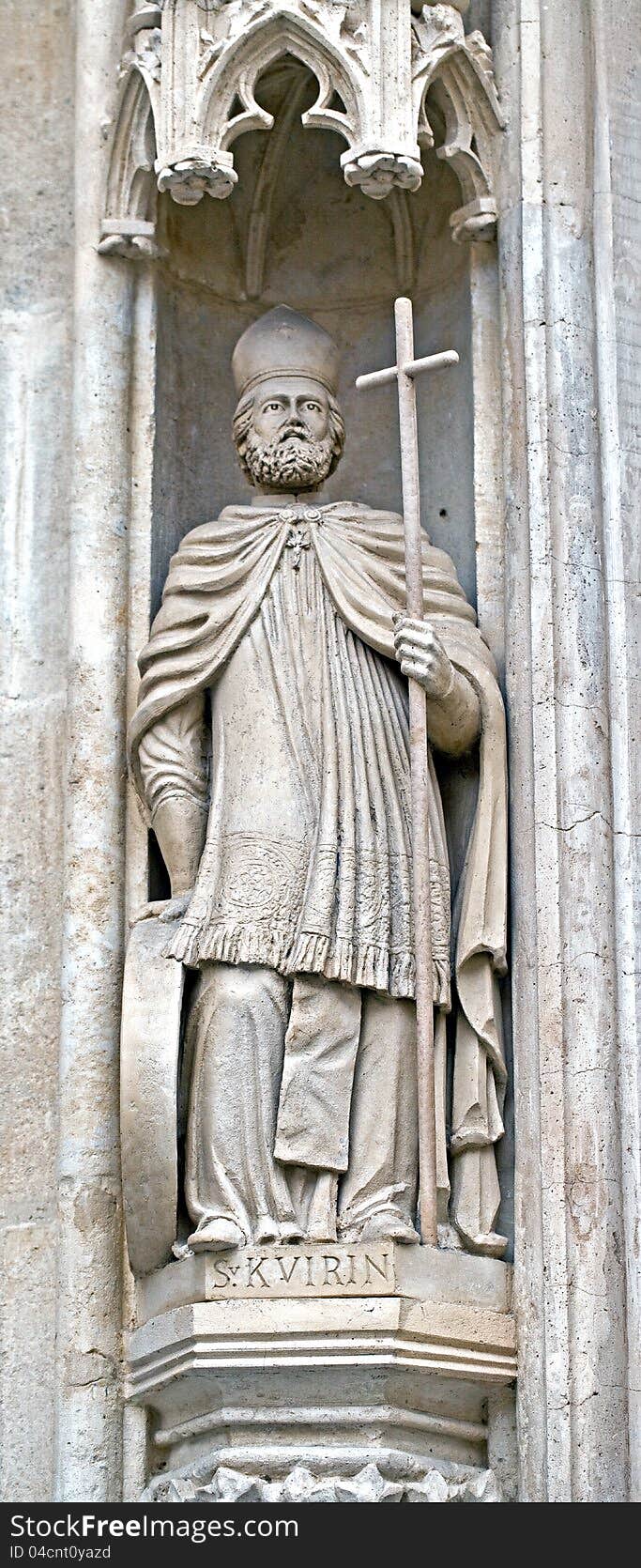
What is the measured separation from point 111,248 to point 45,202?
0.34 meters

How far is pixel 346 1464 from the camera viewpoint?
635cm

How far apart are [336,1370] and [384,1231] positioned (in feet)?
0.92

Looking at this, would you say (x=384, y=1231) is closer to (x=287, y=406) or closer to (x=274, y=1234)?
(x=274, y=1234)

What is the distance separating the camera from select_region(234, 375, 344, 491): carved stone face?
23.2ft

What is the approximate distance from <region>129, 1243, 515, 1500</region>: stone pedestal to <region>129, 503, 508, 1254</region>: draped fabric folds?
0.22 meters

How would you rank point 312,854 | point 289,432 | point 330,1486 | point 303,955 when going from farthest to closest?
point 289,432, point 312,854, point 303,955, point 330,1486

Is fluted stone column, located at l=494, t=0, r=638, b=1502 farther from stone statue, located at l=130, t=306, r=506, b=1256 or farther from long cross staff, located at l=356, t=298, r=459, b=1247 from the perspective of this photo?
long cross staff, located at l=356, t=298, r=459, b=1247

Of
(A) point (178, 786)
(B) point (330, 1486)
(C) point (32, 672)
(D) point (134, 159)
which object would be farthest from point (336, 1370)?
(D) point (134, 159)

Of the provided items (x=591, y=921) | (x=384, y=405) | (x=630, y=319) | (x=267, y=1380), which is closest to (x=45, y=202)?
(x=384, y=405)

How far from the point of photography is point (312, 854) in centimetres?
666

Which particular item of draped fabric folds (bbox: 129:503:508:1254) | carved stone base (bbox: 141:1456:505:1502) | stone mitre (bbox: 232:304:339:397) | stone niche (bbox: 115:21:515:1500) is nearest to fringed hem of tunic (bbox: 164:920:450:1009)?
draped fabric folds (bbox: 129:503:508:1254)

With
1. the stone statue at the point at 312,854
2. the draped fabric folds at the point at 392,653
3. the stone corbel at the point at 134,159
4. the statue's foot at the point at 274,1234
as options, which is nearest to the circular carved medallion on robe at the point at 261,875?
the stone statue at the point at 312,854
